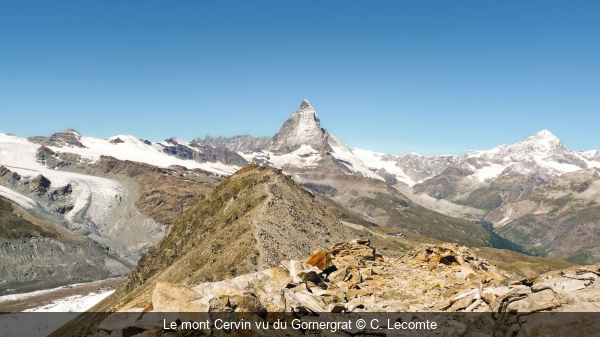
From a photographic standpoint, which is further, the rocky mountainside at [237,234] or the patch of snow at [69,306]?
the patch of snow at [69,306]

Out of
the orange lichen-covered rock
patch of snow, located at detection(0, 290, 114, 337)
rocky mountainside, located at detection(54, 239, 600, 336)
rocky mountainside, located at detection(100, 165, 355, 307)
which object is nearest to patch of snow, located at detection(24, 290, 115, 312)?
patch of snow, located at detection(0, 290, 114, 337)

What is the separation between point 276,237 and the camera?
211 feet

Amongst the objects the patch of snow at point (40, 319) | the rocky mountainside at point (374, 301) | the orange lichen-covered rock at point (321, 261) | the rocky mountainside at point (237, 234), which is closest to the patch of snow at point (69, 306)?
the patch of snow at point (40, 319)

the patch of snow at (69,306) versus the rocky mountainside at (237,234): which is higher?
the rocky mountainside at (237,234)

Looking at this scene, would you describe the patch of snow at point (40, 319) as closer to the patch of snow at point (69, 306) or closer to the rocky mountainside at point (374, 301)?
the patch of snow at point (69, 306)

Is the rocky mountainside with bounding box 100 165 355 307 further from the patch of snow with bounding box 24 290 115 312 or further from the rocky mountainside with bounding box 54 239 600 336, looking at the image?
the patch of snow with bounding box 24 290 115 312

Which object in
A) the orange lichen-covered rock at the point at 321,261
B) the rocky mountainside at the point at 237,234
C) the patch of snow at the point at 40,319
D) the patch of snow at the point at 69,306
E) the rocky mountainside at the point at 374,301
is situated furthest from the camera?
the patch of snow at the point at 69,306

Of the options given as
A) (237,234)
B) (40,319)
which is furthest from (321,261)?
(40,319)

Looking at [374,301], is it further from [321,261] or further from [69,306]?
[69,306]

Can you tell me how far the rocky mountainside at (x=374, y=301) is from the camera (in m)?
19.9

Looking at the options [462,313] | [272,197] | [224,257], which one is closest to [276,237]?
[224,257]

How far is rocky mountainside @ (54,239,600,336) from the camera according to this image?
19.9 meters

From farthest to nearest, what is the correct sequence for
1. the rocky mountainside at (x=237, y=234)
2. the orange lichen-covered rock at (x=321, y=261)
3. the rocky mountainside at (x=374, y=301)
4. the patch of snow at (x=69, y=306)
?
the patch of snow at (x=69, y=306) < the rocky mountainside at (x=237, y=234) < the orange lichen-covered rock at (x=321, y=261) < the rocky mountainside at (x=374, y=301)

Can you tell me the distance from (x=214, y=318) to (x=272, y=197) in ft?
199
